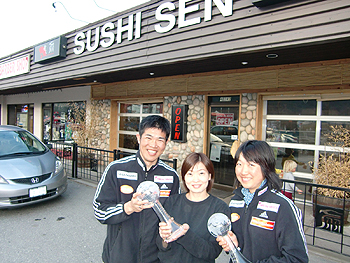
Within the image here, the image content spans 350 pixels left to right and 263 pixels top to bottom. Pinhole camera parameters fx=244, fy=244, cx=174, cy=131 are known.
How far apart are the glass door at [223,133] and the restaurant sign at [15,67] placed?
759cm

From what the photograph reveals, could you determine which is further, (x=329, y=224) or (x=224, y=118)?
(x=224, y=118)

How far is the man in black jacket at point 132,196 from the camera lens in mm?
1784

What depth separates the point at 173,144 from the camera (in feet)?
23.4

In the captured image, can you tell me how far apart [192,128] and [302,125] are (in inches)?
106

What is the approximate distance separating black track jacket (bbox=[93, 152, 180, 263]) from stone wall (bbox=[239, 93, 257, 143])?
13.8 feet

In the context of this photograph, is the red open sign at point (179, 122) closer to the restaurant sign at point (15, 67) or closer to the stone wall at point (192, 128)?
the stone wall at point (192, 128)

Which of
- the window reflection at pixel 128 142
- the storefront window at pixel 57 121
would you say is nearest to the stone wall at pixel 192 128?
the window reflection at pixel 128 142

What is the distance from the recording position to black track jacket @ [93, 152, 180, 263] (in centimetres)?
178

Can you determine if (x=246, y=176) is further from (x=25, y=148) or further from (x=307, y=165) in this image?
(x=25, y=148)

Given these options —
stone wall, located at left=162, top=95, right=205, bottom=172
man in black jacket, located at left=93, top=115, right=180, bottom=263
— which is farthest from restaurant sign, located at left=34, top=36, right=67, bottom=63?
man in black jacket, located at left=93, top=115, right=180, bottom=263

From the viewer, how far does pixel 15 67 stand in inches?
398

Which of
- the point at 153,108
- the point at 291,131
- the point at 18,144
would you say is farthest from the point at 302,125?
the point at 18,144

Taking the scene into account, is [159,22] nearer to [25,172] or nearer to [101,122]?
[25,172]

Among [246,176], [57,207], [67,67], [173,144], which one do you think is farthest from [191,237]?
[67,67]
